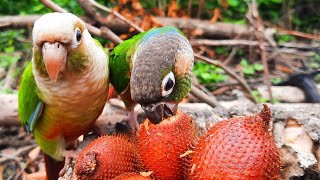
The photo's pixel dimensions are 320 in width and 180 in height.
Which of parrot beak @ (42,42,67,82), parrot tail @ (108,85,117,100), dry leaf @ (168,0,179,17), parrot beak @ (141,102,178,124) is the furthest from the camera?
dry leaf @ (168,0,179,17)

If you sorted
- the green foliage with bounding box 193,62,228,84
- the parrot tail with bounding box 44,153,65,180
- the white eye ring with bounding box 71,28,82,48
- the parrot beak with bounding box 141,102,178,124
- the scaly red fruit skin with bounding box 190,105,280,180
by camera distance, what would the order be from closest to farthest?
the scaly red fruit skin with bounding box 190,105,280,180, the parrot beak with bounding box 141,102,178,124, the white eye ring with bounding box 71,28,82,48, the parrot tail with bounding box 44,153,65,180, the green foliage with bounding box 193,62,228,84

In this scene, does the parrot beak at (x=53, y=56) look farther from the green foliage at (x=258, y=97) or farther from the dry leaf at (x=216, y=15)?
the dry leaf at (x=216, y=15)

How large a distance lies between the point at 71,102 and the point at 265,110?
110 centimetres

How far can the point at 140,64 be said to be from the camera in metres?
1.53

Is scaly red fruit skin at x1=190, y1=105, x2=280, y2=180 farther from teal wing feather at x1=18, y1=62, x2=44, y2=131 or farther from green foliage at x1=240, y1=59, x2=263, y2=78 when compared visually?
green foliage at x1=240, y1=59, x2=263, y2=78

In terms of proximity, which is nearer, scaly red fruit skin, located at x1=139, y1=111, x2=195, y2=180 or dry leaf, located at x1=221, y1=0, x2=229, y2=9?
scaly red fruit skin, located at x1=139, y1=111, x2=195, y2=180

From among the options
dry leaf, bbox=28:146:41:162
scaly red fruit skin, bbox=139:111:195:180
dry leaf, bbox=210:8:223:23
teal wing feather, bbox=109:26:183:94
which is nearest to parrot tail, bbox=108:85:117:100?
teal wing feather, bbox=109:26:183:94

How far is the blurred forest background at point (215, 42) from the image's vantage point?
3.38 m

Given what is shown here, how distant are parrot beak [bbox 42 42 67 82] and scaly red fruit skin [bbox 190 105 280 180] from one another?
2.31 feet

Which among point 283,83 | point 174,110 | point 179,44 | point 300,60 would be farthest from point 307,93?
point 174,110

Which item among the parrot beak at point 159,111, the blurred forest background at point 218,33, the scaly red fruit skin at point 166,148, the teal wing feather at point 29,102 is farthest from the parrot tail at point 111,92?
the blurred forest background at point 218,33

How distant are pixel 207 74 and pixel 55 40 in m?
2.67

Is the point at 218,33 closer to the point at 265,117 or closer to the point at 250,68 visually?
the point at 250,68

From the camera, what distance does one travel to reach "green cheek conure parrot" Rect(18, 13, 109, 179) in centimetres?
163
